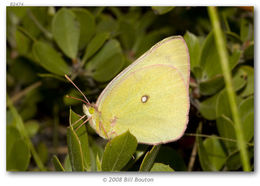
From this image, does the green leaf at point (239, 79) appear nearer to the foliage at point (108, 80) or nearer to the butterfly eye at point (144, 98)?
the foliage at point (108, 80)

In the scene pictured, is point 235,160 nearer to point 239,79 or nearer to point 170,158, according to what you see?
point 170,158

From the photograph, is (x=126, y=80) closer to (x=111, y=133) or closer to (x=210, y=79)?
(x=111, y=133)

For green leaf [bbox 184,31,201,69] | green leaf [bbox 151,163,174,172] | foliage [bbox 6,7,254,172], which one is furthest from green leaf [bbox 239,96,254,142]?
green leaf [bbox 151,163,174,172]

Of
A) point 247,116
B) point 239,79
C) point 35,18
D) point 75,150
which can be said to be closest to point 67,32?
point 35,18

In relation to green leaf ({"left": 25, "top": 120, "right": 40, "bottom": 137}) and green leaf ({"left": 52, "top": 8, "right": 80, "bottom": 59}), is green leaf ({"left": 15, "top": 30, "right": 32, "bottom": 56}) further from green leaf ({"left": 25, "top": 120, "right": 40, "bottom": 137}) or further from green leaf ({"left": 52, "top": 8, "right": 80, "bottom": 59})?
green leaf ({"left": 25, "top": 120, "right": 40, "bottom": 137})
